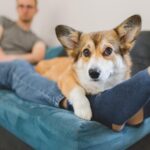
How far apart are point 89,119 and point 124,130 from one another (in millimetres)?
188

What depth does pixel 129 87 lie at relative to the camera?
1104mm

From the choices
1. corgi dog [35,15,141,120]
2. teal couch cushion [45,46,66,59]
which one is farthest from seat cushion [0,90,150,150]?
teal couch cushion [45,46,66,59]

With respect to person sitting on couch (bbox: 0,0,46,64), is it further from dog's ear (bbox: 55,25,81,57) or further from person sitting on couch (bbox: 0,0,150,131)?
dog's ear (bbox: 55,25,81,57)

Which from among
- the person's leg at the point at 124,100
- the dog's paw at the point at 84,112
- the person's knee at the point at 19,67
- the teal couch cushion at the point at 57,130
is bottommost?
the teal couch cushion at the point at 57,130

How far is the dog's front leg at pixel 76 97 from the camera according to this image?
3.97 feet

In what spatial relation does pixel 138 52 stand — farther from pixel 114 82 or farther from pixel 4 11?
pixel 4 11

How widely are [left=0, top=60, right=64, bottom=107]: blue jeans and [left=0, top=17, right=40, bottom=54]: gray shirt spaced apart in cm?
95

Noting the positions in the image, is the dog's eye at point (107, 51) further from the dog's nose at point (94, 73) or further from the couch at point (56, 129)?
the couch at point (56, 129)

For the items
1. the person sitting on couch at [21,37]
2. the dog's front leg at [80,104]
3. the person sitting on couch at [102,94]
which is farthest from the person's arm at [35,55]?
the dog's front leg at [80,104]

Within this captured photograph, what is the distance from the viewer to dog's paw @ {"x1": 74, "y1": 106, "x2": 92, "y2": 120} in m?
1.19

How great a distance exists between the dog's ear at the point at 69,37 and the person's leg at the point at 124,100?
39 centimetres

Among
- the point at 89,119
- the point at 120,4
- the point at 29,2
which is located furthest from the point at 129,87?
the point at 29,2

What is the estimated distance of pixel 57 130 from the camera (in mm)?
1188

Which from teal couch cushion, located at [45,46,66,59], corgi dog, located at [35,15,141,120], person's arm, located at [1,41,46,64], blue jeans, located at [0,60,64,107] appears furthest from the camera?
person's arm, located at [1,41,46,64]
